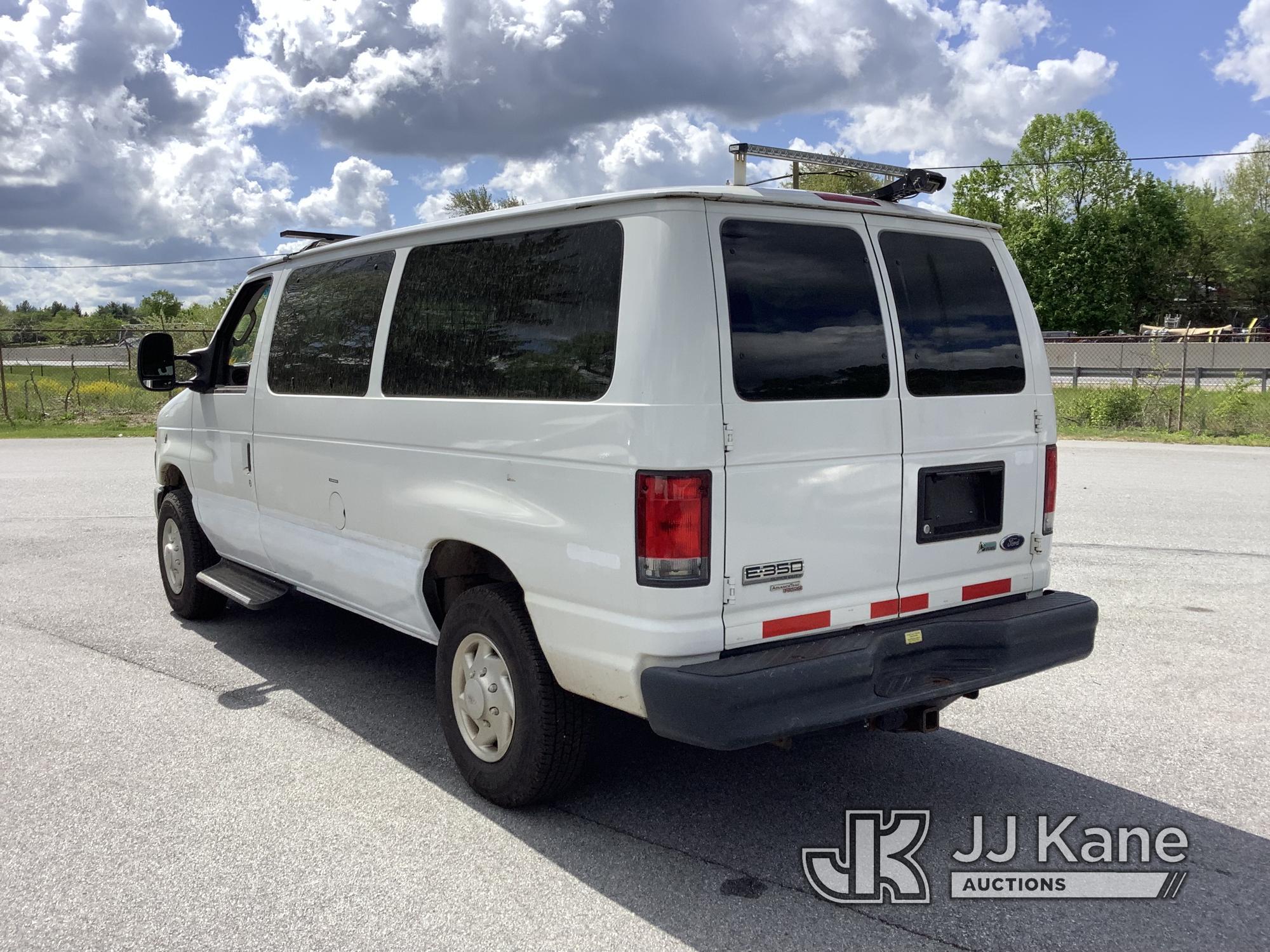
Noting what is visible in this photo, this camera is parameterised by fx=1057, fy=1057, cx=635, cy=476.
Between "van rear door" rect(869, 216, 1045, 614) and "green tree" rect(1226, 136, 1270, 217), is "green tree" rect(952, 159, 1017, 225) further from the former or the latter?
"van rear door" rect(869, 216, 1045, 614)

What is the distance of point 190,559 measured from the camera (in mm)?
6520

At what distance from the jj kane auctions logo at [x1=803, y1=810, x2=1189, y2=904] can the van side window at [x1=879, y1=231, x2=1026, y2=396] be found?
160 centimetres

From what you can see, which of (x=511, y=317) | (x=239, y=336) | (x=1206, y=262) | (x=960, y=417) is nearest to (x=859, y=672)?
(x=960, y=417)

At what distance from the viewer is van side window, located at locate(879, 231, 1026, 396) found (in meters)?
3.94

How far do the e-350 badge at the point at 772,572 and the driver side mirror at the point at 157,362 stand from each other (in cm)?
411

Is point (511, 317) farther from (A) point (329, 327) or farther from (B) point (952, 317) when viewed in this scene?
(B) point (952, 317)

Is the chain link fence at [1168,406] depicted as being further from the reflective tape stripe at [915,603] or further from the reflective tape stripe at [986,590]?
the reflective tape stripe at [915,603]

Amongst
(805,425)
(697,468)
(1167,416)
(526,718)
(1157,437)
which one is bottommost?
(526,718)

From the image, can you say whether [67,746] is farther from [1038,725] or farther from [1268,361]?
[1268,361]

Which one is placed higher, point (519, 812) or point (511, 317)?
point (511, 317)

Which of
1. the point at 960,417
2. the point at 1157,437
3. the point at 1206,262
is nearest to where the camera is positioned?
the point at 960,417

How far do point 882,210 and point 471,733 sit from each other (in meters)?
2.55

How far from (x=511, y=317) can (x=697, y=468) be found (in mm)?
1070

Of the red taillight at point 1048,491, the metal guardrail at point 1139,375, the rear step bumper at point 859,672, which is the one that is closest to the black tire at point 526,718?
the rear step bumper at point 859,672
